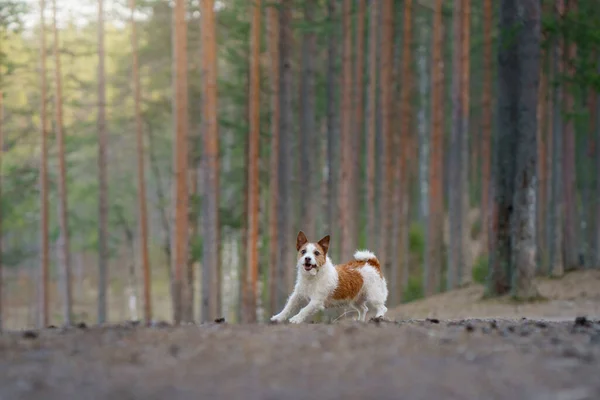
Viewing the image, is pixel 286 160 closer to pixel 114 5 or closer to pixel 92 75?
pixel 114 5

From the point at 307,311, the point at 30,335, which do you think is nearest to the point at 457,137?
the point at 307,311

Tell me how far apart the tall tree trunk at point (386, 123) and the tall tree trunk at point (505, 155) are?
24.3 feet

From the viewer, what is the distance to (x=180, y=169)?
79.0ft

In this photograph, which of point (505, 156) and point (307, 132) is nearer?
point (505, 156)

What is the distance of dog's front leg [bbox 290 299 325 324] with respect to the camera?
37.8ft

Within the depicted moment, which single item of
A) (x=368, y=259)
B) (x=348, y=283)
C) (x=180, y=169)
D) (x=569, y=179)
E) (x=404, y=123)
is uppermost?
(x=404, y=123)

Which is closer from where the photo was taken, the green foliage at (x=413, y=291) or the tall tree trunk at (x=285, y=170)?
the tall tree trunk at (x=285, y=170)

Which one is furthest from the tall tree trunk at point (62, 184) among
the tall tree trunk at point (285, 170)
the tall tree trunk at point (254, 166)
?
the tall tree trunk at point (285, 170)

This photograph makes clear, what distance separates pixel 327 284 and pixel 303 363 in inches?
197

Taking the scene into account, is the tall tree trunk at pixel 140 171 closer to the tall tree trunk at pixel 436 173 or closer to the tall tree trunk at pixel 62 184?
the tall tree trunk at pixel 62 184

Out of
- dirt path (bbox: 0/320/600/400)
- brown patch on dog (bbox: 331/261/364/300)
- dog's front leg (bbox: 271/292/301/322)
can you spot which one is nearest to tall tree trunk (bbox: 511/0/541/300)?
brown patch on dog (bbox: 331/261/364/300)

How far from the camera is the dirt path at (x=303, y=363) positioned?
5.77 m

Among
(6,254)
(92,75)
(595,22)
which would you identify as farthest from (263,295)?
(595,22)

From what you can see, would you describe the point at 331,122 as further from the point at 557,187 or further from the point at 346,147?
the point at 557,187
